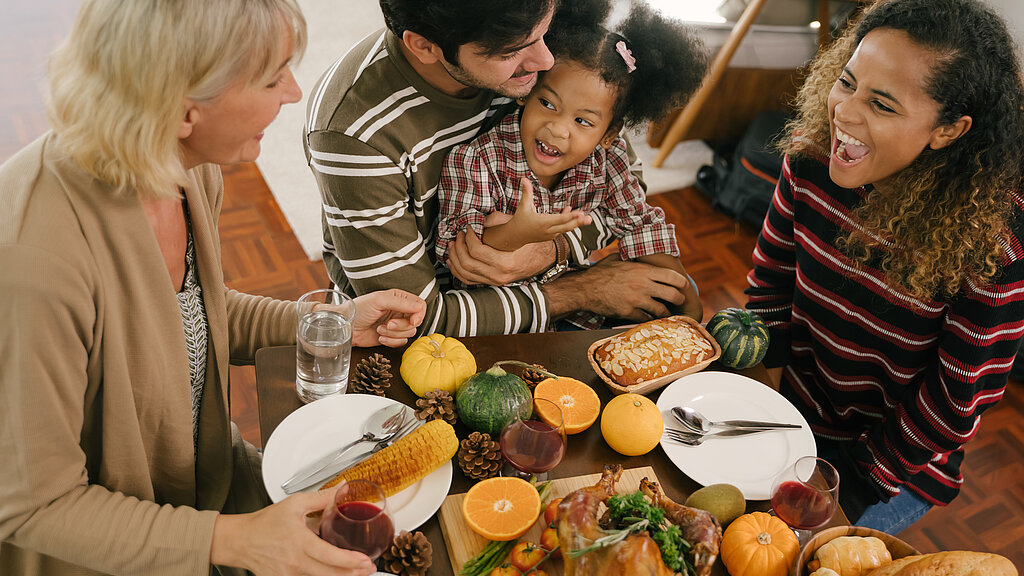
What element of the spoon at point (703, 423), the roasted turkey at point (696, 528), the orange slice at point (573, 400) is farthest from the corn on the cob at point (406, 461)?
the spoon at point (703, 423)

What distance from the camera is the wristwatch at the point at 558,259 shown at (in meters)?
2.04

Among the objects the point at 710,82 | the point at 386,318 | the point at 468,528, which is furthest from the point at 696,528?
the point at 710,82

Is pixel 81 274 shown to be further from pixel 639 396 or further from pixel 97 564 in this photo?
pixel 639 396

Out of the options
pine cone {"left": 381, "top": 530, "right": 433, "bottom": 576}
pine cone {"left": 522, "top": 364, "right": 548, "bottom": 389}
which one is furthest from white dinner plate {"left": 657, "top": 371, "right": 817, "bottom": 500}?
pine cone {"left": 381, "top": 530, "right": 433, "bottom": 576}

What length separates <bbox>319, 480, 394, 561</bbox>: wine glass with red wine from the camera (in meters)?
1.13

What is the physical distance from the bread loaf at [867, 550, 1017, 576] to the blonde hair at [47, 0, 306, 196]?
120cm

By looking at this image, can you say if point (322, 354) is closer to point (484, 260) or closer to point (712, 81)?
point (484, 260)

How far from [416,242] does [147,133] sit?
0.74 metres

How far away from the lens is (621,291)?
2.02 meters

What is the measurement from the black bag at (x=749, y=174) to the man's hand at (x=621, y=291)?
1.82 meters

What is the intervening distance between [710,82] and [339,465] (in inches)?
125

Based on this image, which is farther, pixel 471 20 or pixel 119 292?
pixel 471 20

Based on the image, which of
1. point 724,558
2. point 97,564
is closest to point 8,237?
point 97,564

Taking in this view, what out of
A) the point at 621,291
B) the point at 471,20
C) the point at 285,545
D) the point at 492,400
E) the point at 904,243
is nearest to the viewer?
the point at 285,545
